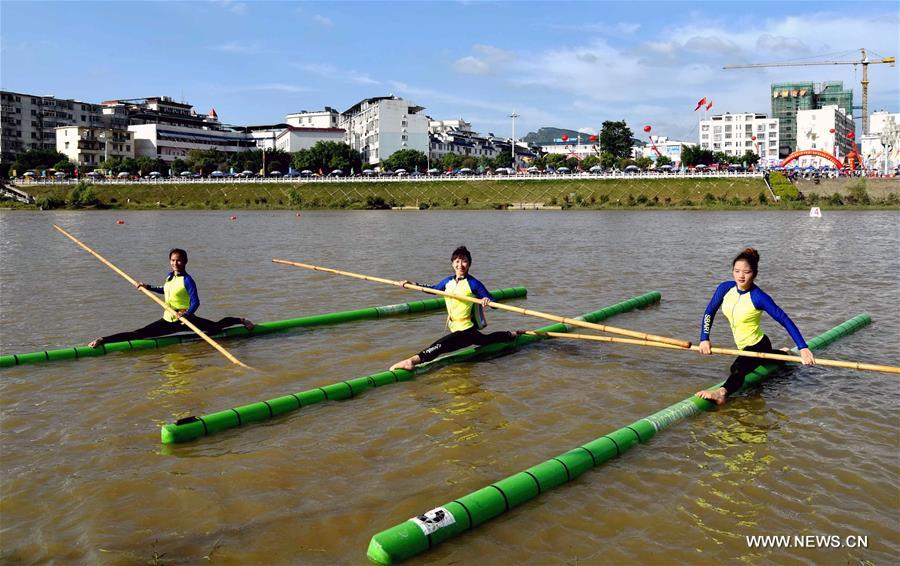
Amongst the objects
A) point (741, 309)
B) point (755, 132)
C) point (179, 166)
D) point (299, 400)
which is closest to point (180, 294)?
point (299, 400)

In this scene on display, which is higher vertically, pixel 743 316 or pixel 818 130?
pixel 818 130

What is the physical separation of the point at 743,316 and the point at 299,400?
21.3ft

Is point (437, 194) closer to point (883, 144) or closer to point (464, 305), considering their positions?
point (464, 305)

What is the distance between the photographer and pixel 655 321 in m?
15.8

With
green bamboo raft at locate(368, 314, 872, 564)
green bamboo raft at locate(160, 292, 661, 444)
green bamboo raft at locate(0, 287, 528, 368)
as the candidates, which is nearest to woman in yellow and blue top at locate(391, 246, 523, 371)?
green bamboo raft at locate(160, 292, 661, 444)

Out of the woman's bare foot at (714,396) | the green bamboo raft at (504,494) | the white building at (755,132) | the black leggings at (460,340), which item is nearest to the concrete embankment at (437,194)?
the black leggings at (460,340)

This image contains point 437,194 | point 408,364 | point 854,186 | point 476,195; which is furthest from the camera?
point 437,194

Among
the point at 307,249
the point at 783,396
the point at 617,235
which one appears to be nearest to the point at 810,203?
the point at 617,235

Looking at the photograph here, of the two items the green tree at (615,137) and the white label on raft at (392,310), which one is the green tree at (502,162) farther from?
the white label on raft at (392,310)

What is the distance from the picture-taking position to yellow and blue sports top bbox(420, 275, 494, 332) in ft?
38.2

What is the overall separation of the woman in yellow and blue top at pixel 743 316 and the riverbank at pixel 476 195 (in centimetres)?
7627

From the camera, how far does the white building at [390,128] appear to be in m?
150

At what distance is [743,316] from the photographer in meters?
9.91

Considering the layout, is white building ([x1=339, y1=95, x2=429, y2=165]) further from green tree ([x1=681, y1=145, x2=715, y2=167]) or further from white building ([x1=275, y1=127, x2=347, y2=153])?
green tree ([x1=681, y1=145, x2=715, y2=167])
